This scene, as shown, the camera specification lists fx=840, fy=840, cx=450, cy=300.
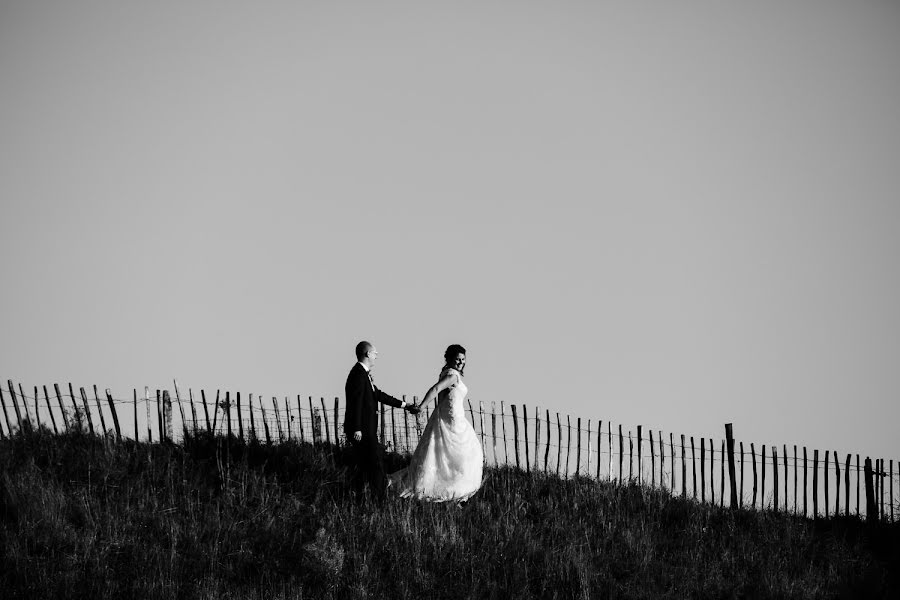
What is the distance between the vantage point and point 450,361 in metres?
10.8

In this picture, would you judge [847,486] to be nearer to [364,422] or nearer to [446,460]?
[446,460]

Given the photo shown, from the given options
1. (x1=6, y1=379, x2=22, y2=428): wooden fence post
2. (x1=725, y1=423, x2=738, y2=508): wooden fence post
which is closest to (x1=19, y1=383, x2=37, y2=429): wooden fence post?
(x1=6, y1=379, x2=22, y2=428): wooden fence post

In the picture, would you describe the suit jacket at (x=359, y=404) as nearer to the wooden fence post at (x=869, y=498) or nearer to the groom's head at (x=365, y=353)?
the groom's head at (x=365, y=353)

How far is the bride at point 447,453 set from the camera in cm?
1041

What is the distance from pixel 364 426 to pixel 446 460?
1.16 m

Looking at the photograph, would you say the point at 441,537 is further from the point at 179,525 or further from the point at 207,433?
the point at 207,433

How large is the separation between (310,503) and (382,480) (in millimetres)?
935

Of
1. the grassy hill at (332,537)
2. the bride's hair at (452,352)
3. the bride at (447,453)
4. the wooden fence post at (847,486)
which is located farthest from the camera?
the wooden fence post at (847,486)

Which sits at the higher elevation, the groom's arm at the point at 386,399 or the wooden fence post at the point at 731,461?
the groom's arm at the point at 386,399

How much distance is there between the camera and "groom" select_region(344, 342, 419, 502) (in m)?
10.1

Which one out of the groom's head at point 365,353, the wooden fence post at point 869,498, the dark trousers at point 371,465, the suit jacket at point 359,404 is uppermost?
the groom's head at point 365,353

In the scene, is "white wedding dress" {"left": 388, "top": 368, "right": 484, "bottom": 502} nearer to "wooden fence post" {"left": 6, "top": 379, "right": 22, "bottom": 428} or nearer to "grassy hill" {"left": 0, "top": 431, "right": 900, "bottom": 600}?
"grassy hill" {"left": 0, "top": 431, "right": 900, "bottom": 600}

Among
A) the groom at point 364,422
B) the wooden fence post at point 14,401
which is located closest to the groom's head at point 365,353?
the groom at point 364,422

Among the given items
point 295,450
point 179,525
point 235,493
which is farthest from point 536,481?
A: point 179,525
